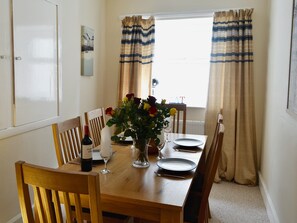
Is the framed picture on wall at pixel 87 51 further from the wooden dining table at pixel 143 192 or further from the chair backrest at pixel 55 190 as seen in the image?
the chair backrest at pixel 55 190

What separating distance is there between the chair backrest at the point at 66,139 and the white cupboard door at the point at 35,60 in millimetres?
482

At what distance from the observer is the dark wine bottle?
5.15 ft

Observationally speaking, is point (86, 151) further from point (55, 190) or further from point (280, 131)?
point (280, 131)

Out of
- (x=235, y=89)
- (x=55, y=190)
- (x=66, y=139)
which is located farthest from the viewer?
(x=235, y=89)

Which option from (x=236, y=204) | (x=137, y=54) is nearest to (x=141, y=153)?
(x=236, y=204)

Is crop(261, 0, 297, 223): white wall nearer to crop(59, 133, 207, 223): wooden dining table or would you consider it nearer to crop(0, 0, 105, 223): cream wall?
crop(59, 133, 207, 223): wooden dining table

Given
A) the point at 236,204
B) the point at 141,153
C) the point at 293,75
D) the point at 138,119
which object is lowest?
the point at 236,204

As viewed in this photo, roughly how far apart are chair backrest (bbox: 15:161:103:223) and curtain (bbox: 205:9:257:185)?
2.76m

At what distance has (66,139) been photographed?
208cm

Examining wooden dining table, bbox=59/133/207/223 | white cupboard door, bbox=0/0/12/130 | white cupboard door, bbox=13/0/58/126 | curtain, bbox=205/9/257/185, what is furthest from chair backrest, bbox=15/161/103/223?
curtain, bbox=205/9/257/185

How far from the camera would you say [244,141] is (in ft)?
11.4

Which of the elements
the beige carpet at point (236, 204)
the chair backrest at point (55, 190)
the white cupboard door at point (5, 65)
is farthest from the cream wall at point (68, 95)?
the beige carpet at point (236, 204)

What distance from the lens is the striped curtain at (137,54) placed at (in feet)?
12.4

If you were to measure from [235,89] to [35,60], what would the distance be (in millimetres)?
2387
